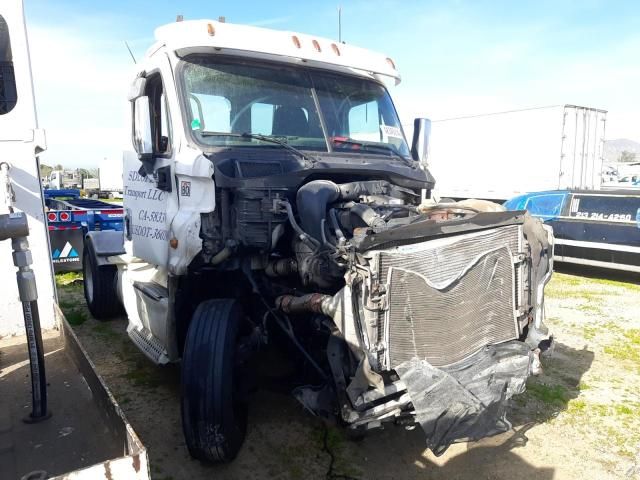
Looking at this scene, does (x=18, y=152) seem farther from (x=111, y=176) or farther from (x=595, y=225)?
(x=111, y=176)

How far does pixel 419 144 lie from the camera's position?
4992 millimetres

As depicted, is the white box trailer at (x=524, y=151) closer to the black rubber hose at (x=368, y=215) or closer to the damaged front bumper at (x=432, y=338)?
the black rubber hose at (x=368, y=215)

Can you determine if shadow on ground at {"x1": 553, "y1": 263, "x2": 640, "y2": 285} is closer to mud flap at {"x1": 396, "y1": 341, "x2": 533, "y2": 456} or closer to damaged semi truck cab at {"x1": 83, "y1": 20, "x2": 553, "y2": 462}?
damaged semi truck cab at {"x1": 83, "y1": 20, "x2": 553, "y2": 462}

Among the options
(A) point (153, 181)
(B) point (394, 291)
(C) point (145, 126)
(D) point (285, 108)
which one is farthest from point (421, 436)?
(C) point (145, 126)

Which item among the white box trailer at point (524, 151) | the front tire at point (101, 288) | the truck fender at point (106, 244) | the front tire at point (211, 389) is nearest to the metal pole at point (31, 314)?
the front tire at point (211, 389)

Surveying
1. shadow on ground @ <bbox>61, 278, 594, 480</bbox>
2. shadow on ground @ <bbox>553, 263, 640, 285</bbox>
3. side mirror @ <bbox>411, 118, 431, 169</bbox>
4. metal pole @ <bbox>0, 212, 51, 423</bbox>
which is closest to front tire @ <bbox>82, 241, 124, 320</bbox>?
shadow on ground @ <bbox>61, 278, 594, 480</bbox>

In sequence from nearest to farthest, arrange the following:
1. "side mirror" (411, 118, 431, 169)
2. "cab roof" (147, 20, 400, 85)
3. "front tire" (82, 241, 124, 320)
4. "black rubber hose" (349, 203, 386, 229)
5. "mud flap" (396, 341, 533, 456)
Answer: "mud flap" (396, 341, 533, 456) → "black rubber hose" (349, 203, 386, 229) → "cab roof" (147, 20, 400, 85) → "side mirror" (411, 118, 431, 169) → "front tire" (82, 241, 124, 320)

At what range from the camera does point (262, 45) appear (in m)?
4.06

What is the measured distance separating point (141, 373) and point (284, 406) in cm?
155

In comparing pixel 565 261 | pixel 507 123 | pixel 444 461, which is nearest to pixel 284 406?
pixel 444 461

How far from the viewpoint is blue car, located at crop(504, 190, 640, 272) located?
890 cm

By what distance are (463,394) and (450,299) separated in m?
0.53

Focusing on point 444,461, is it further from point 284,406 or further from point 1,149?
point 1,149

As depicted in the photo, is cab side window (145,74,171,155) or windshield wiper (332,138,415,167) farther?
windshield wiper (332,138,415,167)
